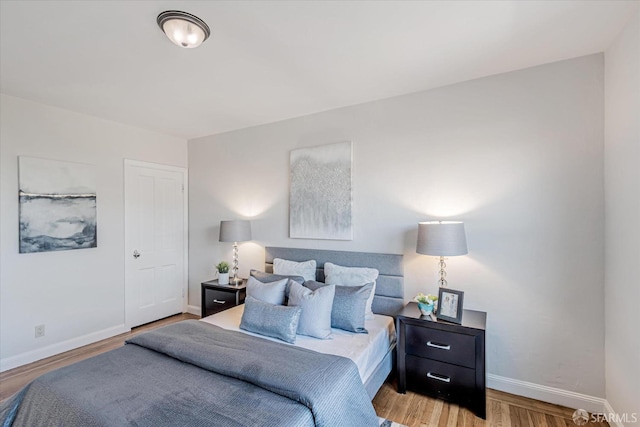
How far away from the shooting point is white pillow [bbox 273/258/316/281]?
9.86 ft

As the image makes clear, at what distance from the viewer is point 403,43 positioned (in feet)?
6.51

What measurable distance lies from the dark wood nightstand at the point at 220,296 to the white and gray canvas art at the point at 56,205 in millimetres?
1397

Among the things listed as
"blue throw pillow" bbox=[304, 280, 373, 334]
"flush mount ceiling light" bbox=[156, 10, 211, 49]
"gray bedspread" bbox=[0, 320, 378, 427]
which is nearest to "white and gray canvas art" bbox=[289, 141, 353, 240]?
"blue throw pillow" bbox=[304, 280, 373, 334]

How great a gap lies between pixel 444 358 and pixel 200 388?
1.68 m

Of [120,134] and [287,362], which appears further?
[120,134]

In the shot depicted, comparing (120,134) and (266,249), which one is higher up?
(120,134)

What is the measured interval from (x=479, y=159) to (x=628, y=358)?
5.20ft

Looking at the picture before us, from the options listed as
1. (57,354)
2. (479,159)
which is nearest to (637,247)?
(479,159)

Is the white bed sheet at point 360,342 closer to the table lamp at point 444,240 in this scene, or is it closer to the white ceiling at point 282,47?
the table lamp at point 444,240

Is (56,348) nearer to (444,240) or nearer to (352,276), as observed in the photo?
(352,276)

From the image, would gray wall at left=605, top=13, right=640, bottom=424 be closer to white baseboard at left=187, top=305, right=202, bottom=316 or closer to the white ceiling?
the white ceiling

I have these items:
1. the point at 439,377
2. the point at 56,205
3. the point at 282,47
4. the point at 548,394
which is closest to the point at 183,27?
the point at 282,47

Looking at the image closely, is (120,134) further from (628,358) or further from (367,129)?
(628,358)

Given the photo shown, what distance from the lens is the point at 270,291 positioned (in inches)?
99.7
